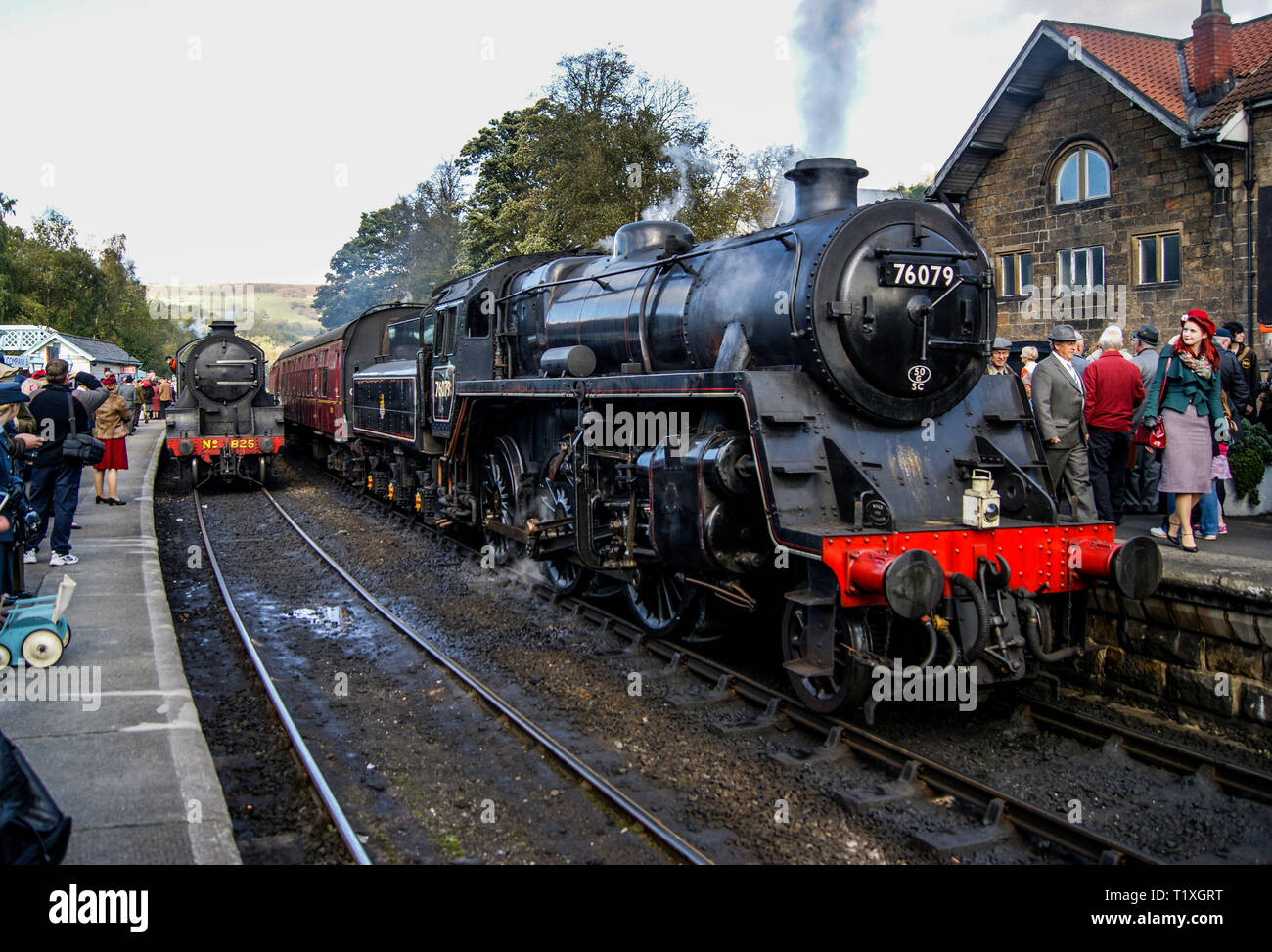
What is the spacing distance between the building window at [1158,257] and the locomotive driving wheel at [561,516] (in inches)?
479

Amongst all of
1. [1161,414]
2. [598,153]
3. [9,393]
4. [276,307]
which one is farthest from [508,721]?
[276,307]

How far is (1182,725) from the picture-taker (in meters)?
6.02

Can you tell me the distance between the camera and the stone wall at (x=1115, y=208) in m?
15.1

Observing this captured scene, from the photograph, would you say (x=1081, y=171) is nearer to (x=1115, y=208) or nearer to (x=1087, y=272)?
(x=1115, y=208)

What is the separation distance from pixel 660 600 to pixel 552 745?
2466 mm

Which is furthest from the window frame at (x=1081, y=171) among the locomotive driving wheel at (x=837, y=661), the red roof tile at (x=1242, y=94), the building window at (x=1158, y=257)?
the locomotive driving wheel at (x=837, y=661)

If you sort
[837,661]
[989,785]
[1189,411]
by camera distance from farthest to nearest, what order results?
[1189,411] → [837,661] → [989,785]

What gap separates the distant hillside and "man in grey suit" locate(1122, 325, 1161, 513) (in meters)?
90.0

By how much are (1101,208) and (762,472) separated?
1438 cm

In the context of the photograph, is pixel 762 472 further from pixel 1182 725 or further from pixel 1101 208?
pixel 1101 208

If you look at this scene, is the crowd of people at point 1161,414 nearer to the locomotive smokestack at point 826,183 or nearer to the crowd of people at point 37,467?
the locomotive smokestack at point 826,183

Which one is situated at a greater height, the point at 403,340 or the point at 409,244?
the point at 409,244

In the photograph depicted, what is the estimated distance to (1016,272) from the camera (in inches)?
736
